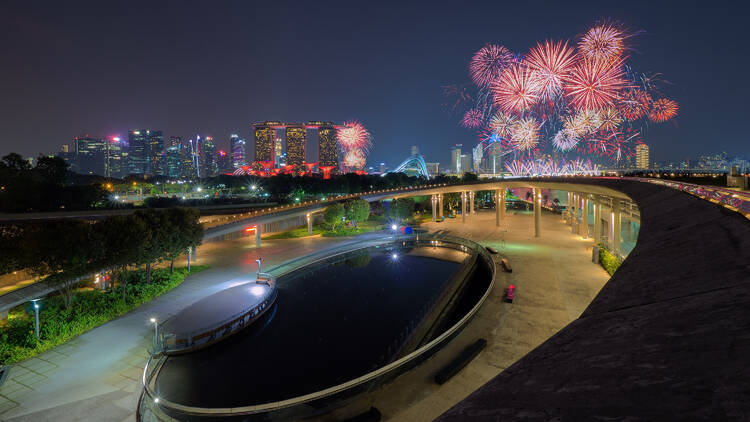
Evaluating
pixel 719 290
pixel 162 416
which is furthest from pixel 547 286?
pixel 719 290

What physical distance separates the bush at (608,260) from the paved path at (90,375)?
94.7 ft

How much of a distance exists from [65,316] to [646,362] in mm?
26146

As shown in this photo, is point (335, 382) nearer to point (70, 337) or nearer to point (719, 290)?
point (70, 337)

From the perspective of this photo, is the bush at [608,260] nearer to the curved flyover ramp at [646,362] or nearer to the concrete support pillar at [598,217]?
the concrete support pillar at [598,217]

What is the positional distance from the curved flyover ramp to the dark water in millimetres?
15886

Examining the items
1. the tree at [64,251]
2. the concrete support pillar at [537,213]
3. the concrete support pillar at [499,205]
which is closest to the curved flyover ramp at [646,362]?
the tree at [64,251]

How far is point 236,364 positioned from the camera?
60.4 feet

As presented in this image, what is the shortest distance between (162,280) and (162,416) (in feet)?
55.0

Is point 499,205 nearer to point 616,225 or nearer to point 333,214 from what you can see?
point 333,214

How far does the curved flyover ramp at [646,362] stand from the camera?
1.21 metres

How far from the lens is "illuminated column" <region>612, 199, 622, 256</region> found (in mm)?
28517

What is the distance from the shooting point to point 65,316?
20.0 metres

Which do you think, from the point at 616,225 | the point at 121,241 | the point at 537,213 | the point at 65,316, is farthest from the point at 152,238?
the point at 537,213

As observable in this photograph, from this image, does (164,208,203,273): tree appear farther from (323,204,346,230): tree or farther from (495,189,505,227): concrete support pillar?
(495,189,505,227): concrete support pillar
